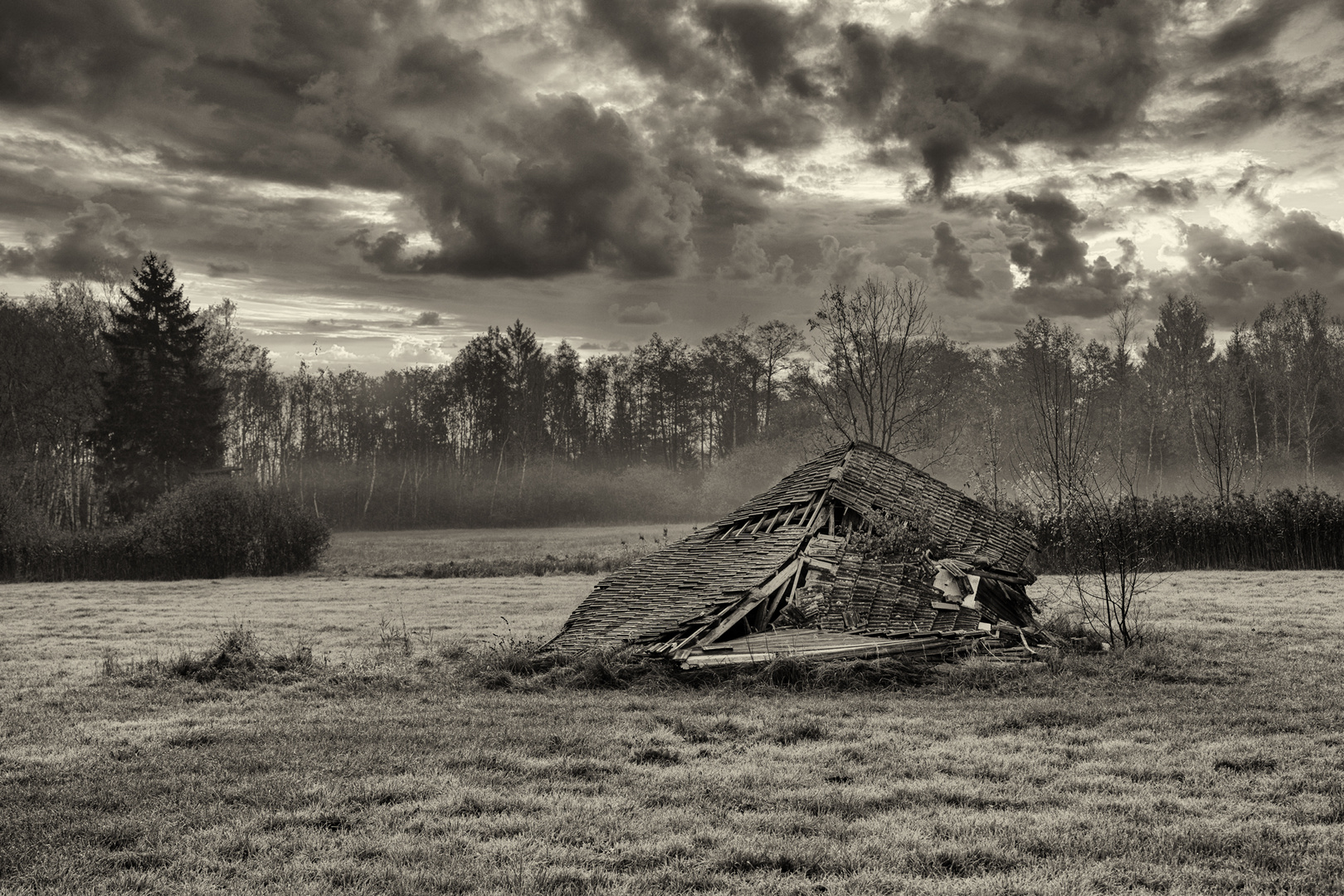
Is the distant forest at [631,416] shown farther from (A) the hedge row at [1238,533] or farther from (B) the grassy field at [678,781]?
(B) the grassy field at [678,781]

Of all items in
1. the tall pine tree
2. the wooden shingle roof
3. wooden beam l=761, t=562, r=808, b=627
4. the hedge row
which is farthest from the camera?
the tall pine tree

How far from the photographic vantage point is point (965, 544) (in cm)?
1239

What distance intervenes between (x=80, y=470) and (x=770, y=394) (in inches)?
1542

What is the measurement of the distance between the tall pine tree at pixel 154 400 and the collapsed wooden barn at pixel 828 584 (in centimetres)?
3718

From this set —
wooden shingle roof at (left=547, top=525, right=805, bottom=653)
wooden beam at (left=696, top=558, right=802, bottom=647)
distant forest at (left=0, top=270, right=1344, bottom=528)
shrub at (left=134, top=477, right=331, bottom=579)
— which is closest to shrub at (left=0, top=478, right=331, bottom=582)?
shrub at (left=134, top=477, right=331, bottom=579)

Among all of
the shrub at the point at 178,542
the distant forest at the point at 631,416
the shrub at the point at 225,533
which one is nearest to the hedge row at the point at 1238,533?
the distant forest at the point at 631,416

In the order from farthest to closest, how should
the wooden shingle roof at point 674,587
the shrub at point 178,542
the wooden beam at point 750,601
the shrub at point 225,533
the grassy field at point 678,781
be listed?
the shrub at point 225,533, the shrub at point 178,542, the wooden shingle roof at point 674,587, the wooden beam at point 750,601, the grassy field at point 678,781

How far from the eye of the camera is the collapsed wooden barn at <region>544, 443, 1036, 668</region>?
10281mm

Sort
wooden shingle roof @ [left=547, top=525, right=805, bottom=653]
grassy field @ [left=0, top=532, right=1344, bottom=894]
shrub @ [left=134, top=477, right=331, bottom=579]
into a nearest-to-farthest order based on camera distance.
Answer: grassy field @ [left=0, top=532, right=1344, bottom=894], wooden shingle roof @ [left=547, top=525, right=805, bottom=653], shrub @ [left=134, top=477, right=331, bottom=579]

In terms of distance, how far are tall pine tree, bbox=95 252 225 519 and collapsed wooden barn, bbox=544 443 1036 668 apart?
37.2 meters

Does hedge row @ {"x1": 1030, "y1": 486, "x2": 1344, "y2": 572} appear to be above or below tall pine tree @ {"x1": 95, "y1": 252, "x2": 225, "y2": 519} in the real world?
below

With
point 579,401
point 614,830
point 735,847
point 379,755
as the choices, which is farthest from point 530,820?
point 579,401

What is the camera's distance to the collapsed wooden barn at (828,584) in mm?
10281

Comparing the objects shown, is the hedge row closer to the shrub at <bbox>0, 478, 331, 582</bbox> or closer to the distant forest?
the distant forest
